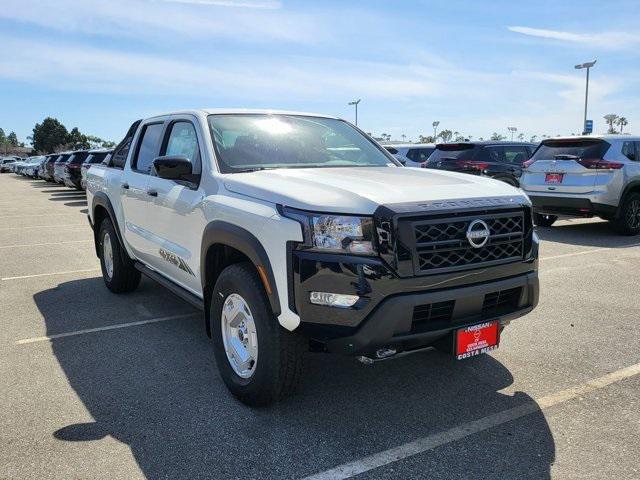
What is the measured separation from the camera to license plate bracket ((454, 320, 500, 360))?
10.0ft

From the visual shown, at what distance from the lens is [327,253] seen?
9.46ft

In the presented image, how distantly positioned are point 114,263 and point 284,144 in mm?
2821

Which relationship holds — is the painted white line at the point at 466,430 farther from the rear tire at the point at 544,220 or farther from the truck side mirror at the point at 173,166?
the rear tire at the point at 544,220

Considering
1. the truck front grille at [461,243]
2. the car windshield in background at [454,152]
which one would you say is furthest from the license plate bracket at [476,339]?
the car windshield in background at [454,152]

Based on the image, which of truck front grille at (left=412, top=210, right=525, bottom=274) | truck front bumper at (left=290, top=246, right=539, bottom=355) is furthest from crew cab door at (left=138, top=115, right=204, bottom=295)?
truck front grille at (left=412, top=210, right=525, bottom=274)

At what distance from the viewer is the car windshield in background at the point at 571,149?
388 inches

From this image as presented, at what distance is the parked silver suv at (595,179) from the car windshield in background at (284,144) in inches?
250

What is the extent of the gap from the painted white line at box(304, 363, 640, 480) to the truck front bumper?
1.72 ft

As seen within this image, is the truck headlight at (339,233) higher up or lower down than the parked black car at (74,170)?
higher up

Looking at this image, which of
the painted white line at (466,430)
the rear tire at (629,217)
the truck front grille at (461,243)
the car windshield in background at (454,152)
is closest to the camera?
the painted white line at (466,430)

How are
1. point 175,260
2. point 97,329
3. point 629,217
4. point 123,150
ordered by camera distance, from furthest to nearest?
point 629,217 < point 123,150 < point 97,329 < point 175,260

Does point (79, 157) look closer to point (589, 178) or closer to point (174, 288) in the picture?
point (589, 178)

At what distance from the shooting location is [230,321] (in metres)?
3.57

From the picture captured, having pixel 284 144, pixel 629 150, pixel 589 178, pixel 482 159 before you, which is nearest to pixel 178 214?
pixel 284 144
